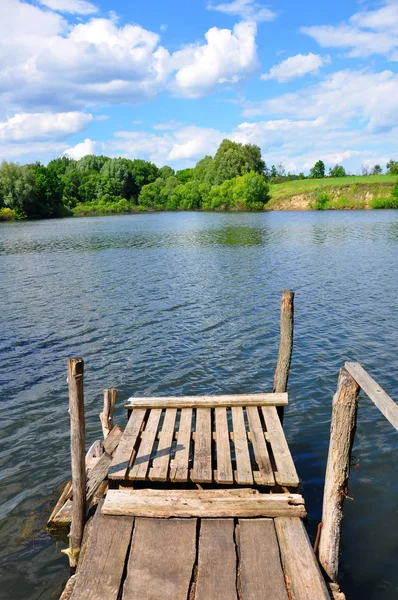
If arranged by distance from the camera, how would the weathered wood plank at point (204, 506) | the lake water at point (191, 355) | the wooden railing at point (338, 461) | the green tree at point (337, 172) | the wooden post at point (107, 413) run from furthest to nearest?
the green tree at point (337, 172), the wooden post at point (107, 413), the lake water at point (191, 355), the weathered wood plank at point (204, 506), the wooden railing at point (338, 461)

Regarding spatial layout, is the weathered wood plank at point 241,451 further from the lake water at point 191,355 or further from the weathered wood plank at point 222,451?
the lake water at point 191,355

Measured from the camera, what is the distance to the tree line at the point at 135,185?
92062 millimetres

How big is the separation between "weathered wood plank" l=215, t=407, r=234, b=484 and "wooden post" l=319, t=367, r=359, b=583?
4.89ft

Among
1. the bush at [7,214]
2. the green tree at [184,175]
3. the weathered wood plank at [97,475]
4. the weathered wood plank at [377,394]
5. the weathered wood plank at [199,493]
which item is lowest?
the bush at [7,214]

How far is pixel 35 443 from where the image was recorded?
32.9 ft

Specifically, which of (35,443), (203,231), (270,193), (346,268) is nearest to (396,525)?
(35,443)

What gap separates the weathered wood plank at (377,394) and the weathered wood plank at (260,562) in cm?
212

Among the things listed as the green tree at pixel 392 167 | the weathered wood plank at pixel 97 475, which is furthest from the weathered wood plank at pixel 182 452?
the green tree at pixel 392 167

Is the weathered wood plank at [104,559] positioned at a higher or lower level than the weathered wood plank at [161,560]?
lower

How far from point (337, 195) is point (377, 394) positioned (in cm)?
9874

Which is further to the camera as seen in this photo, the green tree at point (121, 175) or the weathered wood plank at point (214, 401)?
the green tree at point (121, 175)

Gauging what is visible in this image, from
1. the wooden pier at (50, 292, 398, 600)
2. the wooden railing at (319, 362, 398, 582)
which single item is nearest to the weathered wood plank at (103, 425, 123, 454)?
the wooden pier at (50, 292, 398, 600)

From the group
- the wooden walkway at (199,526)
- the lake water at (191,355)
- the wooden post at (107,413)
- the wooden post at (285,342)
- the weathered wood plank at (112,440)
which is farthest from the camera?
the wooden post at (285,342)

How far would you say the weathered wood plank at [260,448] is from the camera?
22.4ft
